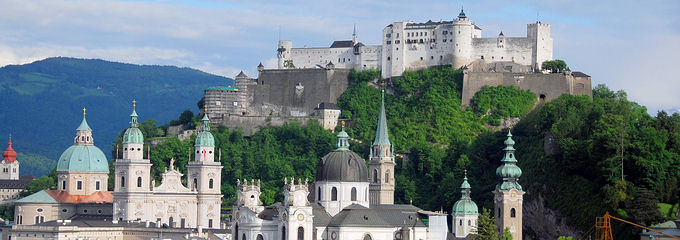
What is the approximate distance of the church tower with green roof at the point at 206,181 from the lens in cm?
9925

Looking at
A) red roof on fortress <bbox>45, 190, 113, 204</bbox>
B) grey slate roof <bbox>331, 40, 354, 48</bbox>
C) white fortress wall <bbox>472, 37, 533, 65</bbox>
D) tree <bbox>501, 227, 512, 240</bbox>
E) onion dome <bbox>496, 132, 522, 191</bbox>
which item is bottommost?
tree <bbox>501, 227, 512, 240</bbox>

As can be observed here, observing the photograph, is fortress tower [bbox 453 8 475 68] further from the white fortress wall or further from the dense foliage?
the dense foliage

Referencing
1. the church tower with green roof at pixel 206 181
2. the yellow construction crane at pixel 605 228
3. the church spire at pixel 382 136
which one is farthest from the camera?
the church spire at pixel 382 136

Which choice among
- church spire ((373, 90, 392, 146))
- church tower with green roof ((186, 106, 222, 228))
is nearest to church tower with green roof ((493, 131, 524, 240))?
church spire ((373, 90, 392, 146))

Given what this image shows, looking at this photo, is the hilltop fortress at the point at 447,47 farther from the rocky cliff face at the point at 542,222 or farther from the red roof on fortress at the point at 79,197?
the red roof on fortress at the point at 79,197

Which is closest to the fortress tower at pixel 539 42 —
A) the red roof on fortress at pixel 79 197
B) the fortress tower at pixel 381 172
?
the fortress tower at pixel 381 172

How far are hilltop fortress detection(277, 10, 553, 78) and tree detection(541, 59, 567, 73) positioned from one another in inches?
24.9

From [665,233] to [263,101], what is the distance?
5782 cm

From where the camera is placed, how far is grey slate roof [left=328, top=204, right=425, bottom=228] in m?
81.8

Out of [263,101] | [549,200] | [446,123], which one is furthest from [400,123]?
[549,200]

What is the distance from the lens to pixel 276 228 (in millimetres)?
82500

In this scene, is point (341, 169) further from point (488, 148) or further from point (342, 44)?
point (342, 44)

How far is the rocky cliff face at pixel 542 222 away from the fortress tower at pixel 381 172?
417 inches

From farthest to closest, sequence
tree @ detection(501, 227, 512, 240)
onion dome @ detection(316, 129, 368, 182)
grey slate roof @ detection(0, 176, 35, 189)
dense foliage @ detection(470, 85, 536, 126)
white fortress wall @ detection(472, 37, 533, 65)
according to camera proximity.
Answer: grey slate roof @ detection(0, 176, 35, 189), white fortress wall @ detection(472, 37, 533, 65), dense foliage @ detection(470, 85, 536, 126), onion dome @ detection(316, 129, 368, 182), tree @ detection(501, 227, 512, 240)
